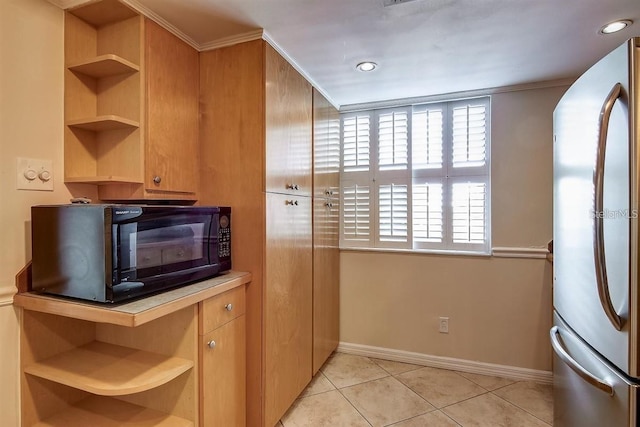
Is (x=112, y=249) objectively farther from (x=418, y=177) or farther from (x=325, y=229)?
(x=418, y=177)

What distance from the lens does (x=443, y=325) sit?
266 cm

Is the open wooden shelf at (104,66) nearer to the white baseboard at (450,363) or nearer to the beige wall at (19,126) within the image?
the beige wall at (19,126)

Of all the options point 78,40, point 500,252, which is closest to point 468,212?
point 500,252

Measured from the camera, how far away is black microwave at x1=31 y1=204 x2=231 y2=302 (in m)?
1.18

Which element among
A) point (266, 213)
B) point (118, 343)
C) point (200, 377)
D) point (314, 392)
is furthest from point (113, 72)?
point (314, 392)

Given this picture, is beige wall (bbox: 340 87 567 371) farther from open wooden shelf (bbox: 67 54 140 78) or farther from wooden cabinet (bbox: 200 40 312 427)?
open wooden shelf (bbox: 67 54 140 78)

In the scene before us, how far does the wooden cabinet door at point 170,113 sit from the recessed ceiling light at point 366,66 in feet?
3.23

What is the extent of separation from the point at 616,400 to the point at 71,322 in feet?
7.00

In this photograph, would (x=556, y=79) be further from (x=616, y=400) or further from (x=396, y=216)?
(x=616, y=400)

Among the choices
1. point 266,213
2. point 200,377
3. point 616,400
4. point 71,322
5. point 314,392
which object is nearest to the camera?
point 616,400

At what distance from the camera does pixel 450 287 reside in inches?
104

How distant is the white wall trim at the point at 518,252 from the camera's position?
2400 mm

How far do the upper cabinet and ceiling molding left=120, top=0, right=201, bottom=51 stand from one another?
0.02 metres

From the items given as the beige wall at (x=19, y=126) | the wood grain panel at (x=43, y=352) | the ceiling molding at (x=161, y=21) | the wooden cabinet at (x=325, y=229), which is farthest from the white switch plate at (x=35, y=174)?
the wooden cabinet at (x=325, y=229)
